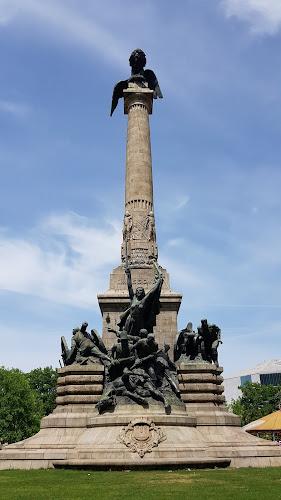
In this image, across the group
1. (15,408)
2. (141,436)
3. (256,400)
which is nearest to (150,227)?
(141,436)

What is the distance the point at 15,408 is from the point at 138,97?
3077 cm

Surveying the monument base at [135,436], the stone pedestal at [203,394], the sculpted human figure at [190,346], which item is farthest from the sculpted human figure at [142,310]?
the stone pedestal at [203,394]

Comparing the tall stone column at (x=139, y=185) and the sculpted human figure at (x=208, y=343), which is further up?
the tall stone column at (x=139, y=185)

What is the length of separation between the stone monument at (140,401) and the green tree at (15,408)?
978 inches

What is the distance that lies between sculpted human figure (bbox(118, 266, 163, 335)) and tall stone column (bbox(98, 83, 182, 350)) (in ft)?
9.34

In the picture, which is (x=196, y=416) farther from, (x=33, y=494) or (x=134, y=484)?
(x=33, y=494)

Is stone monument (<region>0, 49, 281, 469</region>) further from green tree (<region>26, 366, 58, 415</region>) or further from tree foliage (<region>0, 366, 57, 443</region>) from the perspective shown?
green tree (<region>26, 366, 58, 415</region>)

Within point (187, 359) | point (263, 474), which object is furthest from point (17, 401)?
point (263, 474)

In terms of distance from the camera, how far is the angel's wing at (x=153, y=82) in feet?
103

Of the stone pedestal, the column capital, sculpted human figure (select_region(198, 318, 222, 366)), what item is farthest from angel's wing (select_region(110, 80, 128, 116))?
the stone pedestal

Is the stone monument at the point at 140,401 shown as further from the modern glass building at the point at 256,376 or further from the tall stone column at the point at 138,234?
the modern glass building at the point at 256,376

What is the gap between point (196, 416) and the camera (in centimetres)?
1761

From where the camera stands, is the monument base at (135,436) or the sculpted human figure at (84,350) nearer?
the monument base at (135,436)

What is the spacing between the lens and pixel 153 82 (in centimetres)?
3147
